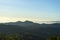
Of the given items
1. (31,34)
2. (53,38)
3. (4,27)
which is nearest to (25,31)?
(31,34)

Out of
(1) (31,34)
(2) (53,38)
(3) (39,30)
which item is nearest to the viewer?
(2) (53,38)

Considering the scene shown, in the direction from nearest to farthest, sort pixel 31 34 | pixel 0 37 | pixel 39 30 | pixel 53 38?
1. pixel 53 38
2. pixel 0 37
3. pixel 31 34
4. pixel 39 30

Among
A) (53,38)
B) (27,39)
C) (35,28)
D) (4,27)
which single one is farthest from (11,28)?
(53,38)

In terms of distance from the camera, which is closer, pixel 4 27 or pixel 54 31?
pixel 54 31

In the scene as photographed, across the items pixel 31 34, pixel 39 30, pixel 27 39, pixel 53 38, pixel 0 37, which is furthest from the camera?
pixel 39 30

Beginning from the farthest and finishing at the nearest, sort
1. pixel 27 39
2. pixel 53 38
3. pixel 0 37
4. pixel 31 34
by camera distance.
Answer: pixel 31 34 → pixel 27 39 → pixel 0 37 → pixel 53 38

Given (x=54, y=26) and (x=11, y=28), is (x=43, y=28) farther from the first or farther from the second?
(x=11, y=28)

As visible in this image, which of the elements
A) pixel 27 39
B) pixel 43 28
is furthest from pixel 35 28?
pixel 27 39

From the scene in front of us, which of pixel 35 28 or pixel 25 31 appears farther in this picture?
pixel 35 28

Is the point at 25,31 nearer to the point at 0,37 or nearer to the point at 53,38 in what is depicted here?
the point at 0,37
